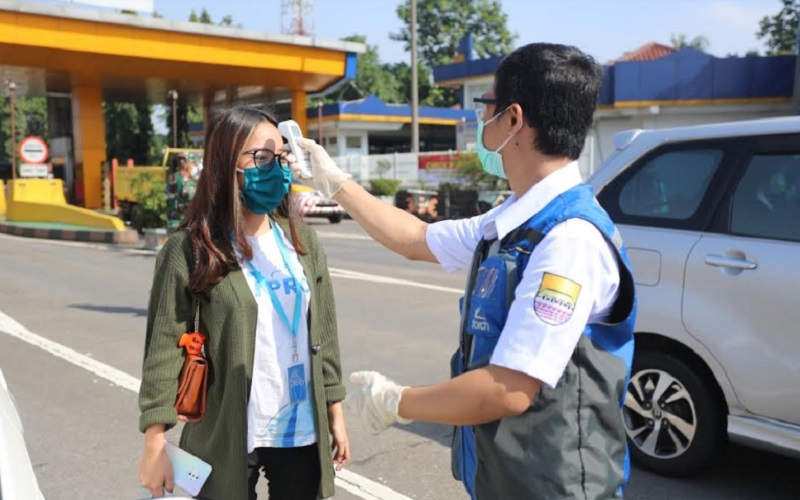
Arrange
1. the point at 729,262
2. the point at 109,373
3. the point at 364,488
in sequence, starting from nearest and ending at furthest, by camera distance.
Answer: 1. the point at 729,262
2. the point at 364,488
3. the point at 109,373

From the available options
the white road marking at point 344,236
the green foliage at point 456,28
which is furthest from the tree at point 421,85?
the white road marking at point 344,236

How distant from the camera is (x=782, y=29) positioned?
33.7 meters

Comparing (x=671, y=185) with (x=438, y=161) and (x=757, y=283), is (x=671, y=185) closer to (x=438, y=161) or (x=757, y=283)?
(x=757, y=283)

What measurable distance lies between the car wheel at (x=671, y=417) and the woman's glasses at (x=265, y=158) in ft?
7.99

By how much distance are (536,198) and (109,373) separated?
540 cm

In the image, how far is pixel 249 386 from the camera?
91.0 inches

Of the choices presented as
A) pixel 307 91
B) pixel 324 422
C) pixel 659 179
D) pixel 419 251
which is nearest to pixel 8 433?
pixel 324 422

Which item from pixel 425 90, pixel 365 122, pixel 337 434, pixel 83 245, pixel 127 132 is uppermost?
pixel 425 90

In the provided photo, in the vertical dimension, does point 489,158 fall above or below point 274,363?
above

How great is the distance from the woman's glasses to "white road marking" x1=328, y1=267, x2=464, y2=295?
7524mm

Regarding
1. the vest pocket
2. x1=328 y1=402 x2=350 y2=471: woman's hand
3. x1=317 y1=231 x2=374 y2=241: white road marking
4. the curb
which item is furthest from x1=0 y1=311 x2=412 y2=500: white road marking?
x1=317 y1=231 x2=374 y2=241: white road marking

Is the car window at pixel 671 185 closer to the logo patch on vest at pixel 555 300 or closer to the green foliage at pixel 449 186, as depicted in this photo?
the logo patch on vest at pixel 555 300

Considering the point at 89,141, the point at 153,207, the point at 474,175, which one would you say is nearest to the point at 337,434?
the point at 153,207

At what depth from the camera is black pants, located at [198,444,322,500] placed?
243cm
